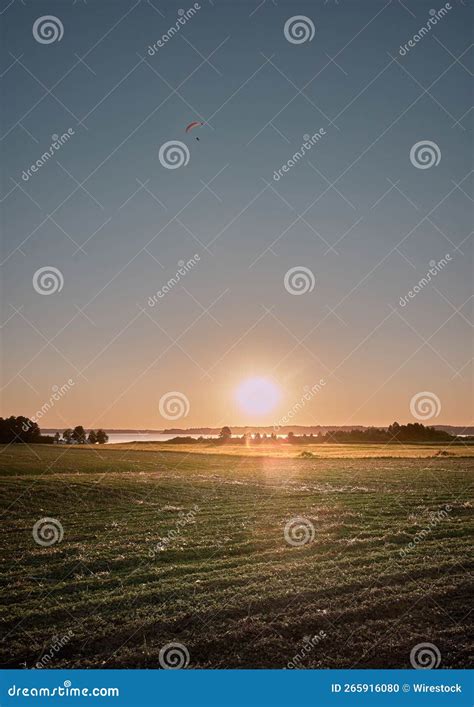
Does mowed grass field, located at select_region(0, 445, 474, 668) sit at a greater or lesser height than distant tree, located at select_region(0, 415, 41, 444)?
lesser

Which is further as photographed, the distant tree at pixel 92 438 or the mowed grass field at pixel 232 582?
the distant tree at pixel 92 438

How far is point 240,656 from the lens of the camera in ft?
35.0

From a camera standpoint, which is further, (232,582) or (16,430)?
(16,430)

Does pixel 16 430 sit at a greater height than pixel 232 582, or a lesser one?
greater

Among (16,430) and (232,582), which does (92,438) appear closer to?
(16,430)

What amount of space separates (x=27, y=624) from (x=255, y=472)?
4456 cm

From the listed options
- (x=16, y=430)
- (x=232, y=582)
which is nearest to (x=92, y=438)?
(x=16, y=430)

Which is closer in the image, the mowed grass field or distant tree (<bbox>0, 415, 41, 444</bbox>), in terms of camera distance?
the mowed grass field

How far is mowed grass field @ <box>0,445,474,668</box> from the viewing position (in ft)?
36.6

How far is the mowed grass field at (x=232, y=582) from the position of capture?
11.2 meters

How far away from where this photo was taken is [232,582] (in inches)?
606

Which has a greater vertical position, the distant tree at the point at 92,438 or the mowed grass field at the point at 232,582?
the distant tree at the point at 92,438
